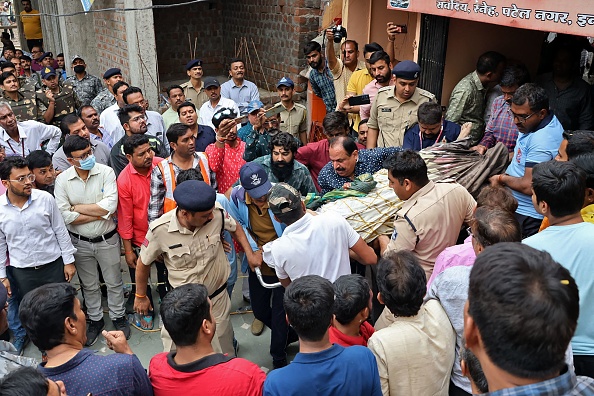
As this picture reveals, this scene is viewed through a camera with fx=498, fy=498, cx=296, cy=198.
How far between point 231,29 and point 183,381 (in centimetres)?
1047

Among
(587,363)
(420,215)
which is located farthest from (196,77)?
(587,363)

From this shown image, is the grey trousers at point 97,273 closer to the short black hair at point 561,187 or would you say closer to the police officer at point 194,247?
the police officer at point 194,247

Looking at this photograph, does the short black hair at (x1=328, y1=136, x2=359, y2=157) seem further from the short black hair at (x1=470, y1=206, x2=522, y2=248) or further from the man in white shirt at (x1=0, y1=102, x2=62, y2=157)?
the man in white shirt at (x1=0, y1=102, x2=62, y2=157)

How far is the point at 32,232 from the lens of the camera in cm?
414

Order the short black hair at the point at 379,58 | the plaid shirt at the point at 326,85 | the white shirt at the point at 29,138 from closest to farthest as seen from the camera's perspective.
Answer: the white shirt at the point at 29,138 → the short black hair at the point at 379,58 → the plaid shirt at the point at 326,85

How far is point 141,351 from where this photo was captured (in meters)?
4.59

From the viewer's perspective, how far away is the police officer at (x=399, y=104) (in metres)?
5.12

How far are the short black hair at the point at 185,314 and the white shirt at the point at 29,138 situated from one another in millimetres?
4042

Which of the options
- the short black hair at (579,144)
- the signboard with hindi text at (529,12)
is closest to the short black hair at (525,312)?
the short black hair at (579,144)

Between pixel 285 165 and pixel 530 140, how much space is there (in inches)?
79.2

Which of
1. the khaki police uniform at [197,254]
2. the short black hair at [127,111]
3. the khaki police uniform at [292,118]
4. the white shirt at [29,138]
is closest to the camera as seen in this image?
the khaki police uniform at [197,254]

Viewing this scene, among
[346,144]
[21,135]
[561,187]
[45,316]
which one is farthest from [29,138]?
[561,187]

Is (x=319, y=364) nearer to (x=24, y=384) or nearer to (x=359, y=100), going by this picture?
(x=24, y=384)

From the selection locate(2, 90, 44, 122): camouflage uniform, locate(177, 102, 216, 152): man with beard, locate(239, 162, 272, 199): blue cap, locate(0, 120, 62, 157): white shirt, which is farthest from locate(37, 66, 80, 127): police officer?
locate(239, 162, 272, 199): blue cap
